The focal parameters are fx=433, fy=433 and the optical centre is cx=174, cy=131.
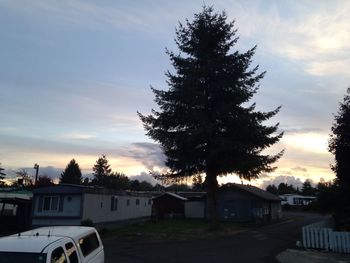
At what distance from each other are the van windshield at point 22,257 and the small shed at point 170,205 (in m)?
45.9

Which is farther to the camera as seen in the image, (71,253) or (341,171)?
(341,171)

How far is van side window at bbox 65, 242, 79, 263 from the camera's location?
27.1ft

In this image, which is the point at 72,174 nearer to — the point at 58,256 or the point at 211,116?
the point at 211,116

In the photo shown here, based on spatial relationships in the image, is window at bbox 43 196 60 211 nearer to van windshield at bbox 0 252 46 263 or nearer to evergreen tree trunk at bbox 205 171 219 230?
evergreen tree trunk at bbox 205 171 219 230

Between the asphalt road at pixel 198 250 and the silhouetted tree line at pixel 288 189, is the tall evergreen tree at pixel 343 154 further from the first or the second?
the silhouetted tree line at pixel 288 189

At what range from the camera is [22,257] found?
7.27 m

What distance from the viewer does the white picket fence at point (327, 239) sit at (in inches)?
820

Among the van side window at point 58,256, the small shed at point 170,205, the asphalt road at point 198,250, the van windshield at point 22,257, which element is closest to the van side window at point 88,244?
the van side window at point 58,256

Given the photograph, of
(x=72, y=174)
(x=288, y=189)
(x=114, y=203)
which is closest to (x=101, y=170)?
(x=72, y=174)

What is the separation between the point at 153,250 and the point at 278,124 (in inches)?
659

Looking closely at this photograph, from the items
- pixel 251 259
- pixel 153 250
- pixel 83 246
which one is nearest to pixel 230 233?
pixel 153 250

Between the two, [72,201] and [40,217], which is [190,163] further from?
[40,217]

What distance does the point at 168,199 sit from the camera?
5434cm

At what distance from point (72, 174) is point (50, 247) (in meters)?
120
